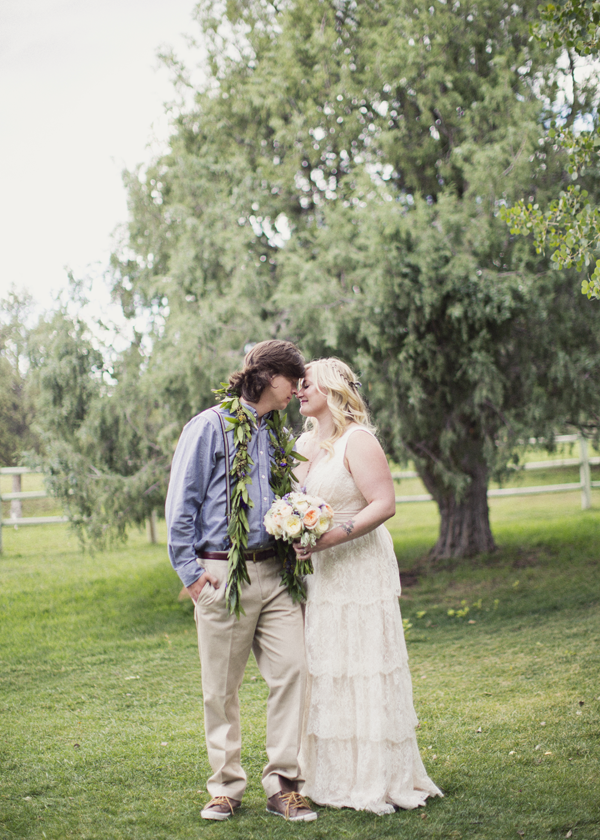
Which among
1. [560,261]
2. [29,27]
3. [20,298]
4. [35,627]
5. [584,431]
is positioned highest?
[29,27]

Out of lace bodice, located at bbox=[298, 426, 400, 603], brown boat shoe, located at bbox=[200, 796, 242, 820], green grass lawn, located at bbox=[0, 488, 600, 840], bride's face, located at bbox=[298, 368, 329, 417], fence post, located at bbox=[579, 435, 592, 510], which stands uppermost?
bride's face, located at bbox=[298, 368, 329, 417]

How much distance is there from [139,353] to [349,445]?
19.0 ft

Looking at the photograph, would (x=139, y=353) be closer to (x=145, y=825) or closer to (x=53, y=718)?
(x=53, y=718)

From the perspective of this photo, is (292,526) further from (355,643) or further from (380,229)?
(380,229)

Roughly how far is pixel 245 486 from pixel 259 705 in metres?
2.77

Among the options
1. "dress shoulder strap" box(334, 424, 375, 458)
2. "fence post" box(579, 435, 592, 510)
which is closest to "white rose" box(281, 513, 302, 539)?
"dress shoulder strap" box(334, 424, 375, 458)

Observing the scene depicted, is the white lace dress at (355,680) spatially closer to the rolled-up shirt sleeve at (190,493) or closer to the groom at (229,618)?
the groom at (229,618)

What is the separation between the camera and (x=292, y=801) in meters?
3.17

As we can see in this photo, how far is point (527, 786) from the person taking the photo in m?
3.54

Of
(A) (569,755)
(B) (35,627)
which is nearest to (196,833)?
(A) (569,755)

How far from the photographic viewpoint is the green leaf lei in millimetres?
3102

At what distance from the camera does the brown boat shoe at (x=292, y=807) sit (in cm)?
314

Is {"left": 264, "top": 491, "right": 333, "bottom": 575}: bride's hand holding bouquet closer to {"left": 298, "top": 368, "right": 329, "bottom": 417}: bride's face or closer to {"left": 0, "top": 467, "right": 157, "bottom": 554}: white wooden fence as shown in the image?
{"left": 298, "top": 368, "right": 329, "bottom": 417}: bride's face

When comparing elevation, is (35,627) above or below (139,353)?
below
